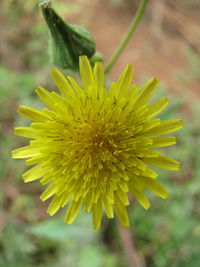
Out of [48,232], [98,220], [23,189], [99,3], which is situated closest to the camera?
[98,220]

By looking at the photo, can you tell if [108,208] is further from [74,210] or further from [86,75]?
[86,75]

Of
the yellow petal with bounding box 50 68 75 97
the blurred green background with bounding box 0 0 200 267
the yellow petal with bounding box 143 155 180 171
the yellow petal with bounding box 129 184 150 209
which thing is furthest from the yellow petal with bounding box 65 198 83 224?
the blurred green background with bounding box 0 0 200 267

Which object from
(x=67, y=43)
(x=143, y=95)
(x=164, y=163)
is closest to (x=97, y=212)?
(x=164, y=163)

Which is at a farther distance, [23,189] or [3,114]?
[3,114]

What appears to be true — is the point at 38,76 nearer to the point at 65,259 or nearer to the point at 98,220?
the point at 65,259

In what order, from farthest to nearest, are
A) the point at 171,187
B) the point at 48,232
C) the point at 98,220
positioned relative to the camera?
1. the point at 171,187
2. the point at 48,232
3. the point at 98,220

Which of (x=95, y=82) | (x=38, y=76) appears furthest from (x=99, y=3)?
(x=95, y=82)

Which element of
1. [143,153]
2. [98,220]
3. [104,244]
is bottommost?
[104,244]
